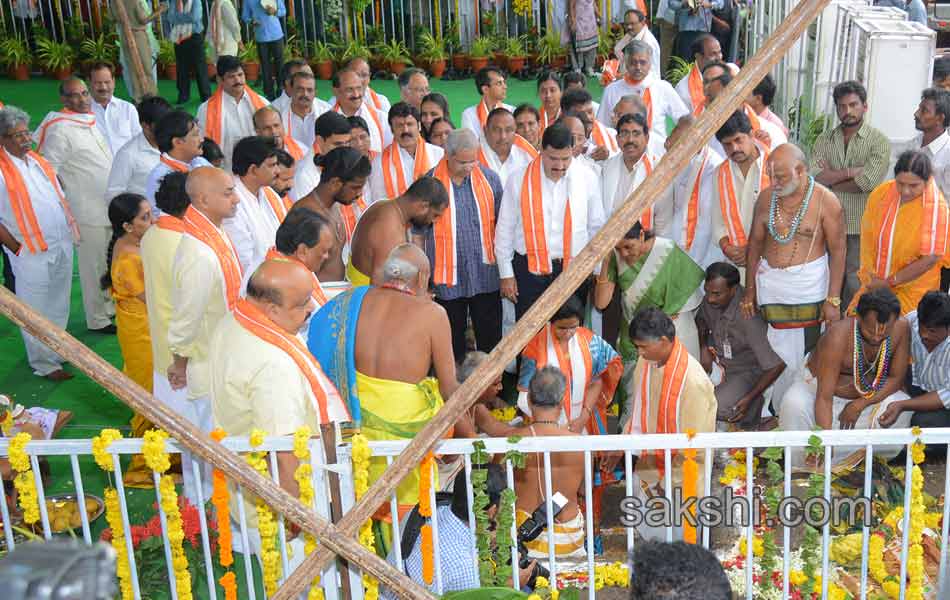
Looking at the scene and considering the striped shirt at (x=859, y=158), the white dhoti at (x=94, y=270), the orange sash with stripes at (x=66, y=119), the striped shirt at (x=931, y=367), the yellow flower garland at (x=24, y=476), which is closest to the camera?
the yellow flower garland at (x=24, y=476)

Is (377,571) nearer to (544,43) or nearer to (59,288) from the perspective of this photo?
(59,288)

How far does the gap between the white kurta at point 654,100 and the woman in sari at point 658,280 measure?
219 cm

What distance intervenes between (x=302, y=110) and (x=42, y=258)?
201 centimetres

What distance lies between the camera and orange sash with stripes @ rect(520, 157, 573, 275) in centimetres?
554

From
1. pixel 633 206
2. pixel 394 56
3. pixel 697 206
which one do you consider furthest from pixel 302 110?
pixel 394 56

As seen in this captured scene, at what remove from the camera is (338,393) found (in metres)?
3.95

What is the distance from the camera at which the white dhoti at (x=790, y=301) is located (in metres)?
5.21

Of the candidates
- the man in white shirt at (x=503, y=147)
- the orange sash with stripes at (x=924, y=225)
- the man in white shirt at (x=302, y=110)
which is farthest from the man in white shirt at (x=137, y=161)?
the orange sash with stripes at (x=924, y=225)

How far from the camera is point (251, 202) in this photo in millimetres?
5160

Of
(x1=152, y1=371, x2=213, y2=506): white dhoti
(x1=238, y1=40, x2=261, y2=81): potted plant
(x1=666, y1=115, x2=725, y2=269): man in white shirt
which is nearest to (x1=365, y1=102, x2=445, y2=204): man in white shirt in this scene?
(x1=666, y1=115, x2=725, y2=269): man in white shirt

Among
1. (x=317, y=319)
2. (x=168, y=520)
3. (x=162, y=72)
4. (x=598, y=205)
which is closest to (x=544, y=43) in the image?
(x=162, y=72)

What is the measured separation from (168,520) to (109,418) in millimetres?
2302

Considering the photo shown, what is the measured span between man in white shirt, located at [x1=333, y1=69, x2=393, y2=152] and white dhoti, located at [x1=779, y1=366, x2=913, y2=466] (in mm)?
3207

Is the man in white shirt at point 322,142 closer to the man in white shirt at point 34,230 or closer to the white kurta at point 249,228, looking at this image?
the white kurta at point 249,228
